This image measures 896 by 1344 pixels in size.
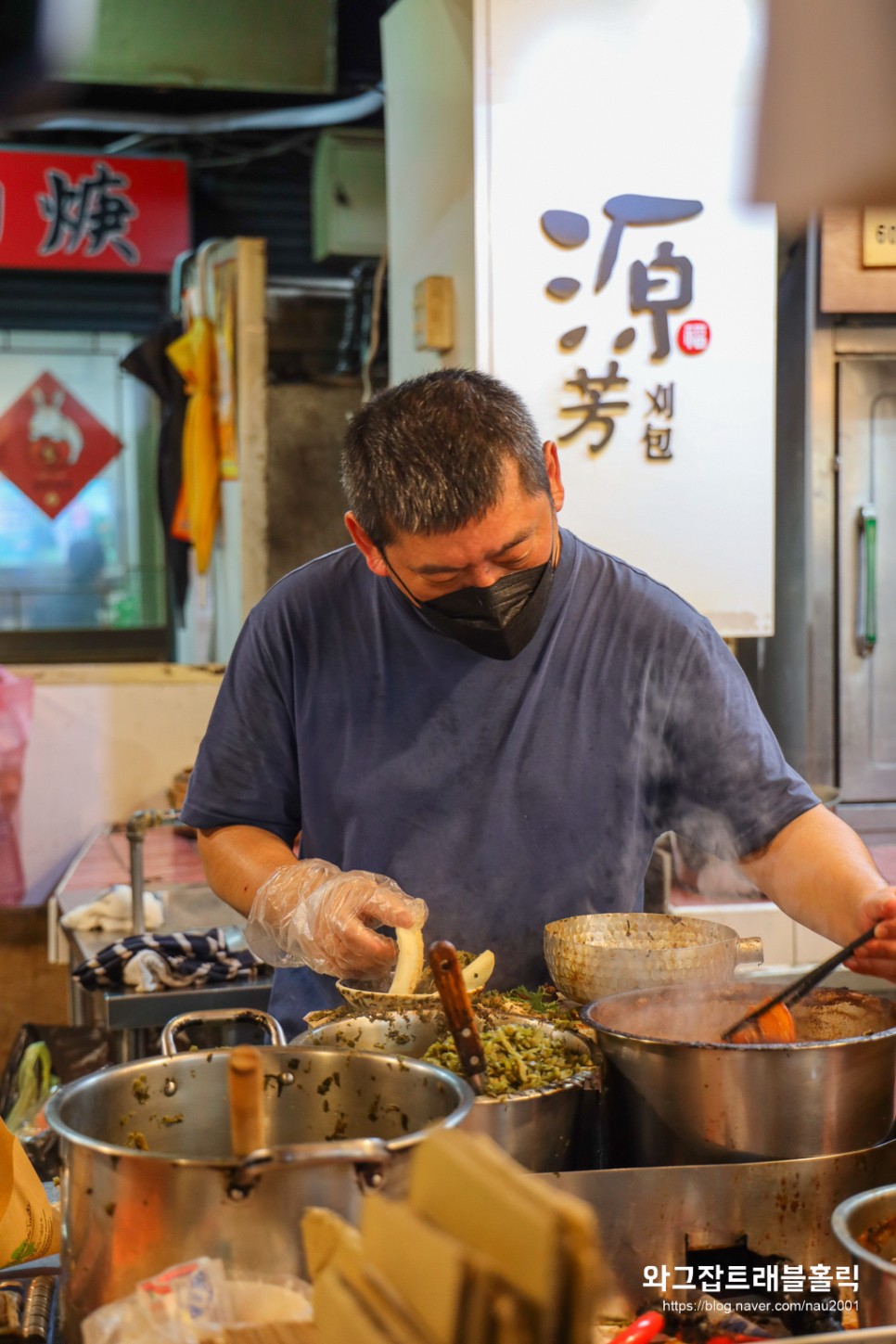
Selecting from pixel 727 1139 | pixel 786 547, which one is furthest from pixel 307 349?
pixel 727 1139

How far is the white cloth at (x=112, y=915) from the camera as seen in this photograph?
395 cm

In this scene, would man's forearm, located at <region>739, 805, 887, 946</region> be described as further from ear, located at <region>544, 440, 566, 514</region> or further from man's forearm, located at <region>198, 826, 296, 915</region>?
man's forearm, located at <region>198, 826, 296, 915</region>

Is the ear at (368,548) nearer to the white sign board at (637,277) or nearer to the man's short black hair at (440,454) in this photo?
the man's short black hair at (440,454)

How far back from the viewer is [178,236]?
7.96m

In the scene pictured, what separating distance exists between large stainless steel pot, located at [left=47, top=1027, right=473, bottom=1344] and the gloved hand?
0.52m

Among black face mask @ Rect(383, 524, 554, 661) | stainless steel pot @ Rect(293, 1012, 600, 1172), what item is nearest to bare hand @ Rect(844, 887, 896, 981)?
stainless steel pot @ Rect(293, 1012, 600, 1172)

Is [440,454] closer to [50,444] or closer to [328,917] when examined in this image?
[328,917]

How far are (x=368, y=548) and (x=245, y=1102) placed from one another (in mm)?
1304

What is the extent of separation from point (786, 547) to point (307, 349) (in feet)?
9.03

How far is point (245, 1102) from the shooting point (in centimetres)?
102

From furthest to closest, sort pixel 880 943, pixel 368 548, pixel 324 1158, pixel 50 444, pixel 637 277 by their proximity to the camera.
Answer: pixel 50 444, pixel 637 277, pixel 368 548, pixel 880 943, pixel 324 1158

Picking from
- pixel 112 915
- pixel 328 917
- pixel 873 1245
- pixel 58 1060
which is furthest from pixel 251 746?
pixel 112 915

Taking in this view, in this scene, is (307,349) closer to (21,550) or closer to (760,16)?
(21,550)

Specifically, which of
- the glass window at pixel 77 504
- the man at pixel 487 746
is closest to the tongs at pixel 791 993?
the man at pixel 487 746
